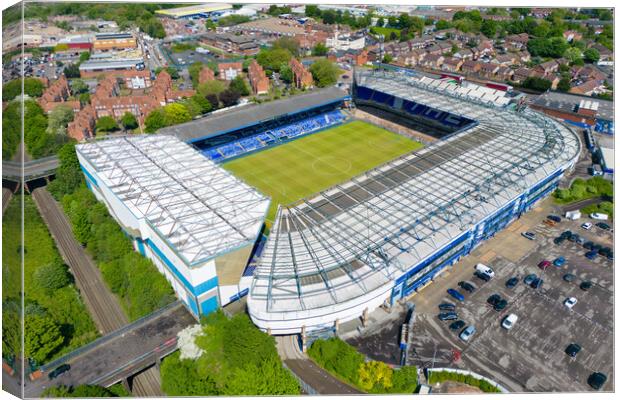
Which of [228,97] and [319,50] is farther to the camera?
[319,50]

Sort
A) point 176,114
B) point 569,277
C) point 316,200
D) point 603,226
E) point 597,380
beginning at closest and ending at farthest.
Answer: point 597,380
point 569,277
point 316,200
point 603,226
point 176,114

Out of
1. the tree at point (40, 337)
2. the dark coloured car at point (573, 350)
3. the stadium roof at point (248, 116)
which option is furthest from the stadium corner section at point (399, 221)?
the stadium roof at point (248, 116)

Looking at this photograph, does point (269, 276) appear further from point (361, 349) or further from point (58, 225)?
point (58, 225)

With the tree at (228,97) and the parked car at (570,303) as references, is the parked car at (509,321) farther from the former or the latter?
the tree at (228,97)

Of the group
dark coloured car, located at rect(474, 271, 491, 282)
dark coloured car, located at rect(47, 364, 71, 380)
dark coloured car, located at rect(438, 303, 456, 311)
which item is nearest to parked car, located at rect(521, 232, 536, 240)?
dark coloured car, located at rect(474, 271, 491, 282)

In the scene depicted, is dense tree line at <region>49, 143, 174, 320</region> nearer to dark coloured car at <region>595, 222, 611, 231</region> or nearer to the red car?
the red car

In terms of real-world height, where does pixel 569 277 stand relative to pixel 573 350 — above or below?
above

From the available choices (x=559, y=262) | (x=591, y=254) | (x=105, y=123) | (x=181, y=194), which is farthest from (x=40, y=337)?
(x=591, y=254)

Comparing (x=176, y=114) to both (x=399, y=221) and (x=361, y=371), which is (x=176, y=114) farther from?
(x=361, y=371)

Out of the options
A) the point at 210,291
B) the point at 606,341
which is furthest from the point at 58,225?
the point at 606,341
